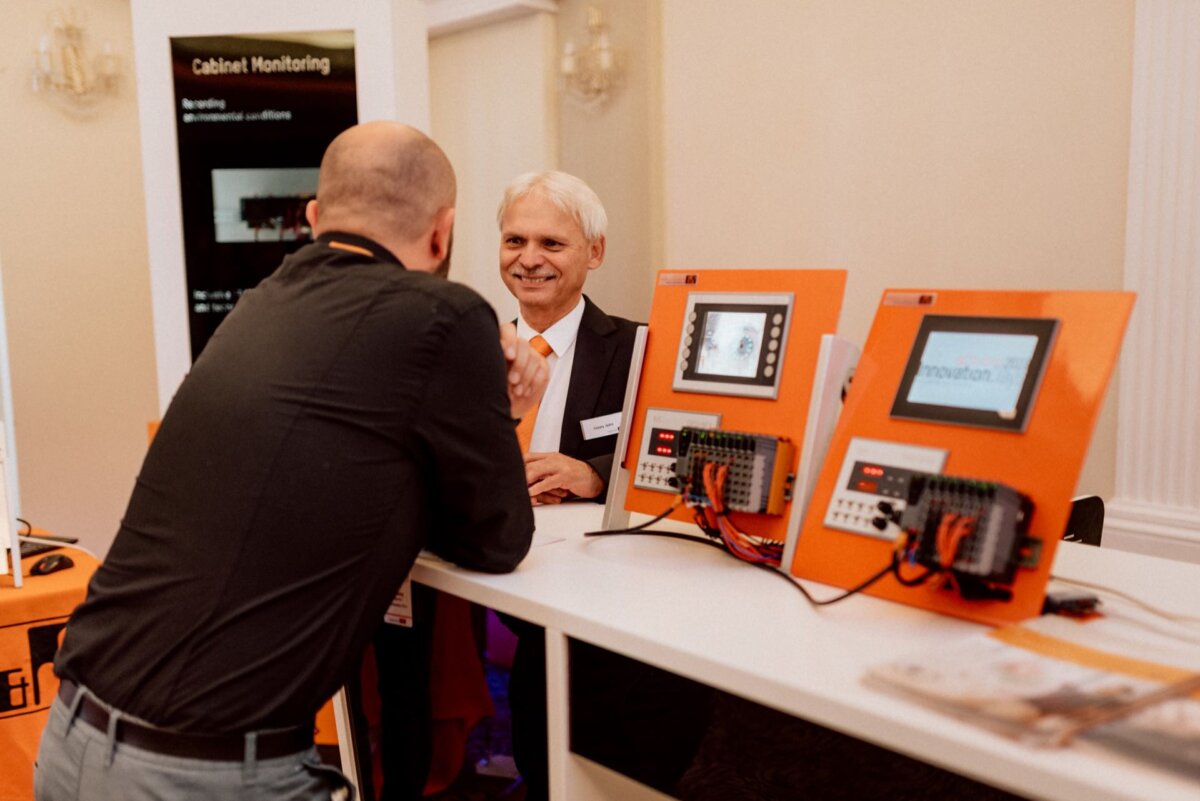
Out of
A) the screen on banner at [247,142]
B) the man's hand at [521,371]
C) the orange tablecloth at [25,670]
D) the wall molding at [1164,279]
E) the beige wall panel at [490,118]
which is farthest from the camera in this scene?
the beige wall panel at [490,118]

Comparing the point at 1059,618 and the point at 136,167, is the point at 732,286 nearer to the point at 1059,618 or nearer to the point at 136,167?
the point at 1059,618

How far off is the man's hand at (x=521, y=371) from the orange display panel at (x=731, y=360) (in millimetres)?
224

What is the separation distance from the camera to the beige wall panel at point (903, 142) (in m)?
2.94

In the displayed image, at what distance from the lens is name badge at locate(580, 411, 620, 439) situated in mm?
2100

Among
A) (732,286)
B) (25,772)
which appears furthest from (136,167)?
(732,286)

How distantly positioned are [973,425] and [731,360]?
429 millimetres

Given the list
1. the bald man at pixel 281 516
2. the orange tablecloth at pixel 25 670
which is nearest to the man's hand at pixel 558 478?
the bald man at pixel 281 516

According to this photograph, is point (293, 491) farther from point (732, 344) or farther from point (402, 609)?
point (732, 344)

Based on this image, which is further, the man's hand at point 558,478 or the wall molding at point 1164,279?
the wall molding at point 1164,279

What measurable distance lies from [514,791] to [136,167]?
4108 millimetres

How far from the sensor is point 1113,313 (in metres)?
1.13

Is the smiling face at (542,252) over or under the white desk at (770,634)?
over

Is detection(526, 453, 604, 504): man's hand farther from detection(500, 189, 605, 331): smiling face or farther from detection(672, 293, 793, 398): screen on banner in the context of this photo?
detection(500, 189, 605, 331): smiling face

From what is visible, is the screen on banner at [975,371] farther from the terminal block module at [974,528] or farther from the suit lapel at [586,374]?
the suit lapel at [586,374]
